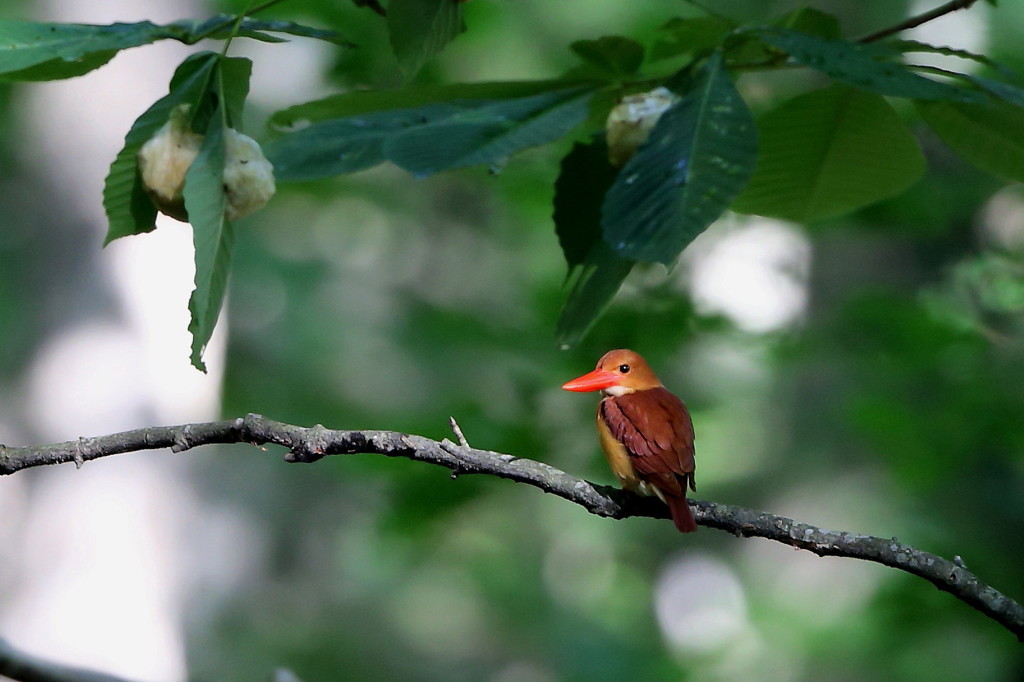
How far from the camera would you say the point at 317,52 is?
5.45 metres

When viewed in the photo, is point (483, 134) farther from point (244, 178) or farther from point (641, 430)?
point (641, 430)

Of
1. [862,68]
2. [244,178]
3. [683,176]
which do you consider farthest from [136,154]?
[862,68]

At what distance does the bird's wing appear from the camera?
6.32 feet

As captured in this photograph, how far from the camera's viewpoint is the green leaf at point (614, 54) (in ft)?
4.20

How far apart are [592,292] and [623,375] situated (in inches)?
42.2

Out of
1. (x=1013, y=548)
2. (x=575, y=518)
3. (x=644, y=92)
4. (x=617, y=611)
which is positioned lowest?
(x=617, y=611)

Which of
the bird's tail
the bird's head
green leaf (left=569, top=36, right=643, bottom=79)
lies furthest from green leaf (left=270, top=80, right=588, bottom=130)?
the bird's head

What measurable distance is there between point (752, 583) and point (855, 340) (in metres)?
4.93

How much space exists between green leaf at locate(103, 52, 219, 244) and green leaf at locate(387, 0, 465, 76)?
201 mm

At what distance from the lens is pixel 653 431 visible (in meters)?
2.02

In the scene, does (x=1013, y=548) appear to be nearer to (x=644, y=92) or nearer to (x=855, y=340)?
(x=855, y=340)

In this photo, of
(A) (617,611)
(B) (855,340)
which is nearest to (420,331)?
(B) (855,340)

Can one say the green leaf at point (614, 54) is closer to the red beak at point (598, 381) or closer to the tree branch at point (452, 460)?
the tree branch at point (452, 460)

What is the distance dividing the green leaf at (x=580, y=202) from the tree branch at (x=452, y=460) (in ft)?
0.89
